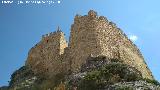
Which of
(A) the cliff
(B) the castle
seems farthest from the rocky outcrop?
(B) the castle

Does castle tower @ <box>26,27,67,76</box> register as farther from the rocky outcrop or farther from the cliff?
the rocky outcrop

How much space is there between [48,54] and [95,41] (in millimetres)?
9329

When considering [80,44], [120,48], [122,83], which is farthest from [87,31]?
[122,83]

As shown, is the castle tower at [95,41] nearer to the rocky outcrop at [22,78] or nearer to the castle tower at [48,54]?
the castle tower at [48,54]

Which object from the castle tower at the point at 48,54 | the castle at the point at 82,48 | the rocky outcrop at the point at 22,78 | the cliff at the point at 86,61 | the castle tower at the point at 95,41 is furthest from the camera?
the castle tower at the point at 48,54

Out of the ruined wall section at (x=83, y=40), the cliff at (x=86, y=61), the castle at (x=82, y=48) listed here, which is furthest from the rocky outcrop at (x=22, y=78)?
the ruined wall section at (x=83, y=40)

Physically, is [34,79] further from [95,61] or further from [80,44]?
[95,61]

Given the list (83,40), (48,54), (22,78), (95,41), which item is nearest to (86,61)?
(95,41)

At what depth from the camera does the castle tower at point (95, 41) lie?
41688mm

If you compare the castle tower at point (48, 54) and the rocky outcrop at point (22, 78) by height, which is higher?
the castle tower at point (48, 54)

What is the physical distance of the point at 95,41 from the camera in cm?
4191

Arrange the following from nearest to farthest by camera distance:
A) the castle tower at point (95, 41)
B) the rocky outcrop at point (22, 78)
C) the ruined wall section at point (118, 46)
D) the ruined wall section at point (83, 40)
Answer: the ruined wall section at point (83, 40), the castle tower at point (95, 41), the ruined wall section at point (118, 46), the rocky outcrop at point (22, 78)

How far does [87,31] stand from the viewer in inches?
1711

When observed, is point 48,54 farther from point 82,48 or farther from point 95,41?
point 95,41
